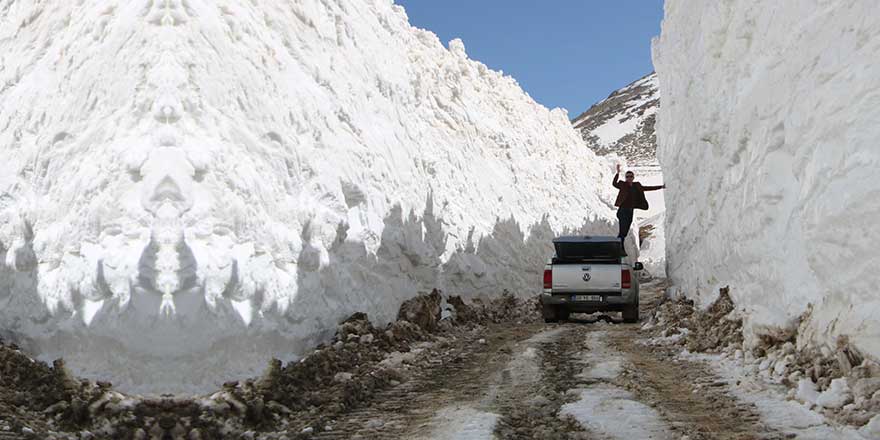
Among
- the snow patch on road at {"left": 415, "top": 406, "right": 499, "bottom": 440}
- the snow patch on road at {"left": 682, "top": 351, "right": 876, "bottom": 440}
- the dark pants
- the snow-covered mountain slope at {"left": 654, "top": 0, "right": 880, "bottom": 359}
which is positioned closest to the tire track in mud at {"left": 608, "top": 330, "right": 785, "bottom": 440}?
the snow patch on road at {"left": 682, "top": 351, "right": 876, "bottom": 440}

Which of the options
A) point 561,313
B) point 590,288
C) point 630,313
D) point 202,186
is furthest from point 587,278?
point 202,186

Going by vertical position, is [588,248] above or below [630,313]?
above

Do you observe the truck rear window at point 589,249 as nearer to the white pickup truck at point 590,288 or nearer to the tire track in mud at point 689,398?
the white pickup truck at point 590,288

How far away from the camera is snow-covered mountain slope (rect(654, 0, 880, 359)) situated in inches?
278

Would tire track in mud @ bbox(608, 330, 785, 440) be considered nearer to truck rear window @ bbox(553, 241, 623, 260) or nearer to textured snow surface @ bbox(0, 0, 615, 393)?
textured snow surface @ bbox(0, 0, 615, 393)

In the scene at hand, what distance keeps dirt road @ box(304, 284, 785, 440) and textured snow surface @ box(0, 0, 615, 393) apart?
170 cm

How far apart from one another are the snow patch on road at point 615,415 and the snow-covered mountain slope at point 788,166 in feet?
6.63

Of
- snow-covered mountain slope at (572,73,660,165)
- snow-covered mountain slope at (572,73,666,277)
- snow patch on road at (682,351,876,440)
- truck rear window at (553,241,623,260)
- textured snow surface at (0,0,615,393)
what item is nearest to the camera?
snow patch on road at (682,351,876,440)

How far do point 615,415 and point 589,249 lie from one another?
8989mm

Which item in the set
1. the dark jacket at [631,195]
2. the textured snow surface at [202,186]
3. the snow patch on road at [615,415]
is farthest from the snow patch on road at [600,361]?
the dark jacket at [631,195]

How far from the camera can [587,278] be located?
14672mm

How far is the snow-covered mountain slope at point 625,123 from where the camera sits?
12569 centimetres

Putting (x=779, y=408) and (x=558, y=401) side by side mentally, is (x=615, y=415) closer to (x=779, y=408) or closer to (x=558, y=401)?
(x=558, y=401)

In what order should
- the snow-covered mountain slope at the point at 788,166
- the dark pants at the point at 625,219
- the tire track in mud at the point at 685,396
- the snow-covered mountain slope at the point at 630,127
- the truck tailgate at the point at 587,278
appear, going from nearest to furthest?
the tire track in mud at the point at 685,396
the snow-covered mountain slope at the point at 788,166
the truck tailgate at the point at 587,278
the dark pants at the point at 625,219
the snow-covered mountain slope at the point at 630,127
